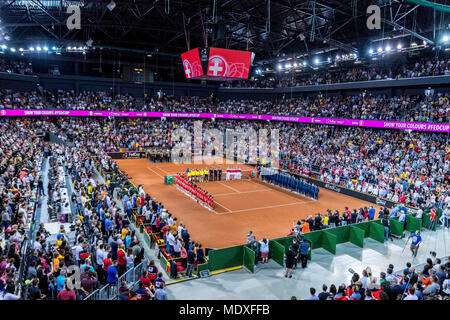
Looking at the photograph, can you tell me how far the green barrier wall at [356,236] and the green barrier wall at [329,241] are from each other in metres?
1.71

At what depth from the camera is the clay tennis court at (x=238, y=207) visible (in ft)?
56.0

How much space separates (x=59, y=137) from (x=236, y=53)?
27268 mm

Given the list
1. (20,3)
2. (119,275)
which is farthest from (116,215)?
(20,3)

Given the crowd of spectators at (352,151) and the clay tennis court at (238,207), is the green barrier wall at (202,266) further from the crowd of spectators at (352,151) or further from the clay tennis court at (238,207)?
the crowd of spectators at (352,151)

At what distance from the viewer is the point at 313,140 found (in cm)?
3878

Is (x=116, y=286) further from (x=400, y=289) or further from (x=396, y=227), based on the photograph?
(x=396, y=227)

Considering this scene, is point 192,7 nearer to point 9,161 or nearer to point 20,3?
point 20,3

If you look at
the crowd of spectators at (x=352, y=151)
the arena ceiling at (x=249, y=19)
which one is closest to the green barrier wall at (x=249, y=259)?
the crowd of spectators at (x=352, y=151)

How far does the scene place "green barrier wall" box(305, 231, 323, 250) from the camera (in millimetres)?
14625

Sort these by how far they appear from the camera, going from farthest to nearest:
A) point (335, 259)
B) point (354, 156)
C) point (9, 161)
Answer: point (354, 156)
point (9, 161)
point (335, 259)

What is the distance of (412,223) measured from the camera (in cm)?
1716

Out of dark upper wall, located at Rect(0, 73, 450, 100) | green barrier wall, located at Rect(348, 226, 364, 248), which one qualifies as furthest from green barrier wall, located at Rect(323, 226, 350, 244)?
dark upper wall, located at Rect(0, 73, 450, 100)

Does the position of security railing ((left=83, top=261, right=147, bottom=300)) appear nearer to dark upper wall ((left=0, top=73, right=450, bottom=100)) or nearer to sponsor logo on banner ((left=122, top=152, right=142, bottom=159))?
dark upper wall ((left=0, top=73, right=450, bottom=100))
